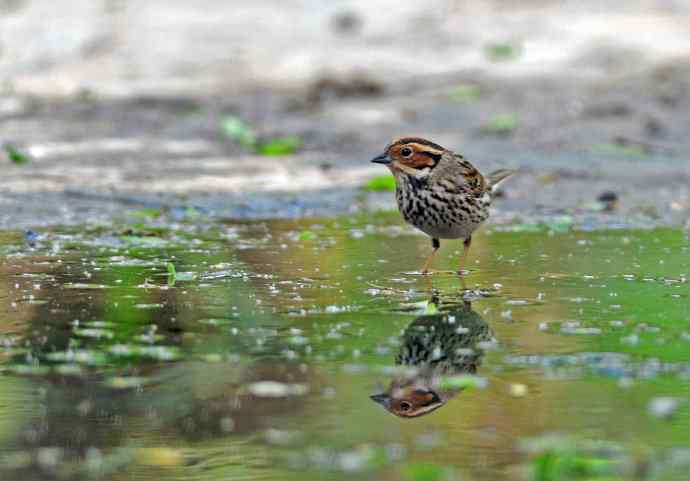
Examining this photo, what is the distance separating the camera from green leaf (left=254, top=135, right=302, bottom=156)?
46.6 ft

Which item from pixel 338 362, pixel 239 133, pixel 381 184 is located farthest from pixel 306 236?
pixel 239 133

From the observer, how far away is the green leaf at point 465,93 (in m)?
16.0

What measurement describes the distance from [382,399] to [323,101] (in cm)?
1093

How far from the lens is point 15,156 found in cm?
1290

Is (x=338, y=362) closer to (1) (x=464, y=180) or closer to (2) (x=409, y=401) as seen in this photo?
(2) (x=409, y=401)

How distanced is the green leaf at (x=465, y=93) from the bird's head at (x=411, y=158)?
697cm

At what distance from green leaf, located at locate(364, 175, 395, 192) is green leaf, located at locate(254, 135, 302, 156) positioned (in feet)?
5.71

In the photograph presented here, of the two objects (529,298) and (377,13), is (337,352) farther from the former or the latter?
(377,13)

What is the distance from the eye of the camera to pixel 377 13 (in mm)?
18453

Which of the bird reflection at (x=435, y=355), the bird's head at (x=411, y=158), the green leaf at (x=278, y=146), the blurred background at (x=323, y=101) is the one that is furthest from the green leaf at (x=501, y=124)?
the bird reflection at (x=435, y=355)

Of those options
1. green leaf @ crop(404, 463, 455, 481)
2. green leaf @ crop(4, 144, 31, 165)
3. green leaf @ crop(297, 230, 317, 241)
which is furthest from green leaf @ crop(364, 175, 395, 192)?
green leaf @ crop(404, 463, 455, 481)

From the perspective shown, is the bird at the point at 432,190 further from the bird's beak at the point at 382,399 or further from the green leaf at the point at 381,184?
the green leaf at the point at 381,184

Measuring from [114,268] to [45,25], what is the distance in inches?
385

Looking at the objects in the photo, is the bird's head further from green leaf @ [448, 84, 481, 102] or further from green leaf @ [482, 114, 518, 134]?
green leaf @ [448, 84, 481, 102]
